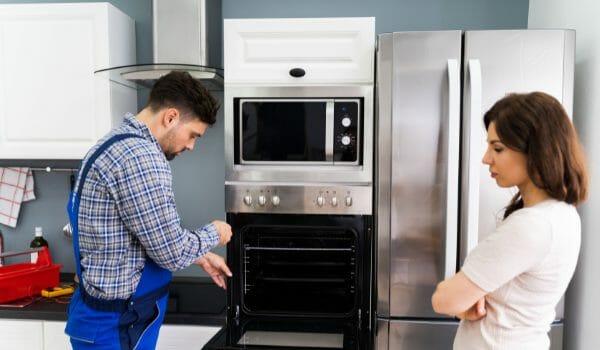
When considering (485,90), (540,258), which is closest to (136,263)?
(540,258)

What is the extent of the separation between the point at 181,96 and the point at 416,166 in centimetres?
87

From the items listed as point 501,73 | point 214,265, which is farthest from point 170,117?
point 501,73

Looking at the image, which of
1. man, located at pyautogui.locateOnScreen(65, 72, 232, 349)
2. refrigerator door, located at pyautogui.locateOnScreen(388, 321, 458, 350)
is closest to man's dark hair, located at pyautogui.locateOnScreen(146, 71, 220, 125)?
man, located at pyautogui.locateOnScreen(65, 72, 232, 349)

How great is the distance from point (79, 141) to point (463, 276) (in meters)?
1.83

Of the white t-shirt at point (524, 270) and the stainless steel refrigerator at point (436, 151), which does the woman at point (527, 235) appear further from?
the stainless steel refrigerator at point (436, 151)

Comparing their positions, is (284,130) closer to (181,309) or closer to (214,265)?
(214,265)

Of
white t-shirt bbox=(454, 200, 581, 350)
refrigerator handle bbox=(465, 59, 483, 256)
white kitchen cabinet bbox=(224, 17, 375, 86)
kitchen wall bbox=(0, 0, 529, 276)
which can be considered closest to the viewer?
white t-shirt bbox=(454, 200, 581, 350)

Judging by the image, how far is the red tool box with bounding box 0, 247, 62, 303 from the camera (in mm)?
2039

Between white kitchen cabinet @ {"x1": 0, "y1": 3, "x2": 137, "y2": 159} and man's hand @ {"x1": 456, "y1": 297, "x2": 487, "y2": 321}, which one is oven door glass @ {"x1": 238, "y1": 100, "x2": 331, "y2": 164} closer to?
white kitchen cabinet @ {"x1": 0, "y1": 3, "x2": 137, "y2": 159}

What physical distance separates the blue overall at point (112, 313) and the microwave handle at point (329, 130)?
2.59ft

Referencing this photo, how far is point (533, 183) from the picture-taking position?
966mm

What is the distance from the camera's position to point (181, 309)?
1.99 meters

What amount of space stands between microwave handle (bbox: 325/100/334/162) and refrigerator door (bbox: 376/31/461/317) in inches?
8.6

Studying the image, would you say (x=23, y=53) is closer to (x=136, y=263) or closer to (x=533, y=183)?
(x=136, y=263)
